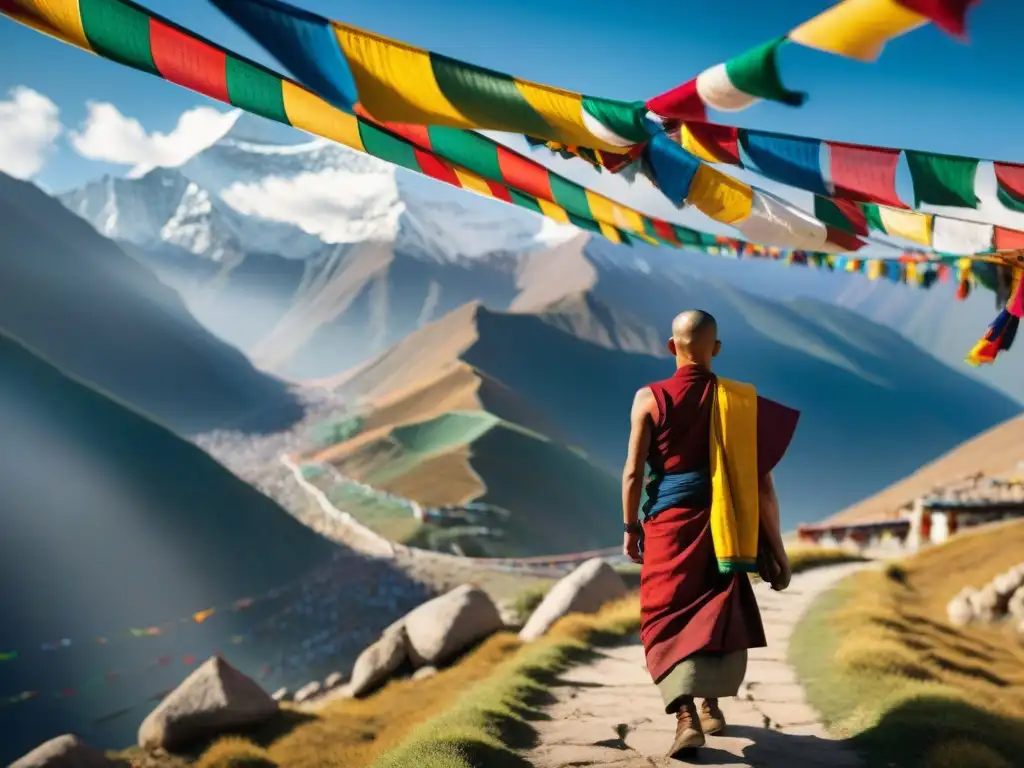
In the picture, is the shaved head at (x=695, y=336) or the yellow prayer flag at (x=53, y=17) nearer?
the yellow prayer flag at (x=53, y=17)

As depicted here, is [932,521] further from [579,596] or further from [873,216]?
[873,216]

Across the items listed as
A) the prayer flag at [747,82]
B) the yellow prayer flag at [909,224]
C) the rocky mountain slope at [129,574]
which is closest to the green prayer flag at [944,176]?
the yellow prayer flag at [909,224]

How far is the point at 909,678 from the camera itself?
429 centimetres

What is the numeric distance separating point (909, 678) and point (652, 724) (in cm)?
182

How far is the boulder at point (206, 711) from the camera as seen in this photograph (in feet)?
20.2

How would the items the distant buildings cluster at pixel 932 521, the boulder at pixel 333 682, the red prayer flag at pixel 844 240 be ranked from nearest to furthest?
the red prayer flag at pixel 844 240
the boulder at pixel 333 682
the distant buildings cluster at pixel 932 521

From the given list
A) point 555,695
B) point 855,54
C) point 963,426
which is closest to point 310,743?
point 555,695

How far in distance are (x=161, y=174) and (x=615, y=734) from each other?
82.1 metres

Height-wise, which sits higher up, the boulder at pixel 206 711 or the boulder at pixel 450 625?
the boulder at pixel 450 625

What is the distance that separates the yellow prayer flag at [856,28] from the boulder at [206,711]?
6.39 meters

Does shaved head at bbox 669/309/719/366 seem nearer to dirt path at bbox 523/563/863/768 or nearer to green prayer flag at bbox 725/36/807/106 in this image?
green prayer flag at bbox 725/36/807/106

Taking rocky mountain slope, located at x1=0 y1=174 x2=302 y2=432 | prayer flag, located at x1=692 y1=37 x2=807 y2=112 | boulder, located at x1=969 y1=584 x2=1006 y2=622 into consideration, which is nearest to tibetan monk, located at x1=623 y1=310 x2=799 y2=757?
prayer flag, located at x1=692 y1=37 x2=807 y2=112

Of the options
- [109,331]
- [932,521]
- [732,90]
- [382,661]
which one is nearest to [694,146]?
[732,90]

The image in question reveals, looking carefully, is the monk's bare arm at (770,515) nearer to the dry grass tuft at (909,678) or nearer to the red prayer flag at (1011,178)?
the dry grass tuft at (909,678)
